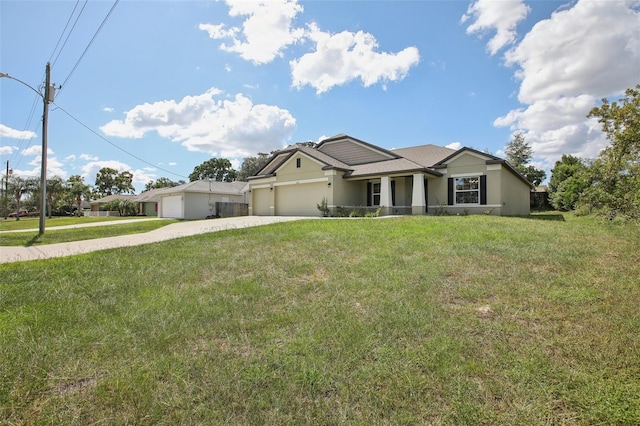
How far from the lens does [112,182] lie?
7225 cm

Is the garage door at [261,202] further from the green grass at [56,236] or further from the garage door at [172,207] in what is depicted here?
the green grass at [56,236]

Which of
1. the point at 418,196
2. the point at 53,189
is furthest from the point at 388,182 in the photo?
the point at 53,189

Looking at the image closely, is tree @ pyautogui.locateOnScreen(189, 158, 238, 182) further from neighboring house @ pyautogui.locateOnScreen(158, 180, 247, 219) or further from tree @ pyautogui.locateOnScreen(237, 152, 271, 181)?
neighboring house @ pyautogui.locateOnScreen(158, 180, 247, 219)

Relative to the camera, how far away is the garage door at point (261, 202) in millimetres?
24217

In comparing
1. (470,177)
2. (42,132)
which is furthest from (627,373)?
(42,132)

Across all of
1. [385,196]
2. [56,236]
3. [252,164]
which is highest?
[252,164]

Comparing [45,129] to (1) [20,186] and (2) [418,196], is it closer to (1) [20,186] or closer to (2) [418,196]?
(2) [418,196]

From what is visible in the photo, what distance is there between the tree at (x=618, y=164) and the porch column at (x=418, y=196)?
7012 millimetres

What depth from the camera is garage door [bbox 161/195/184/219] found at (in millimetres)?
29155

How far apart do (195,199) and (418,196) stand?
19996 millimetres

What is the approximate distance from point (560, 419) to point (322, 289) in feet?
10.5

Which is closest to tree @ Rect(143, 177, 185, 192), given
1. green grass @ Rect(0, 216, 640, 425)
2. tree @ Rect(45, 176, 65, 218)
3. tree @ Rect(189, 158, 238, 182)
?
tree @ Rect(189, 158, 238, 182)

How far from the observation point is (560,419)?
2.52m

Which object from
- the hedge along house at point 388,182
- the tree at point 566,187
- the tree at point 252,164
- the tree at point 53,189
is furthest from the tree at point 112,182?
the tree at point 566,187
